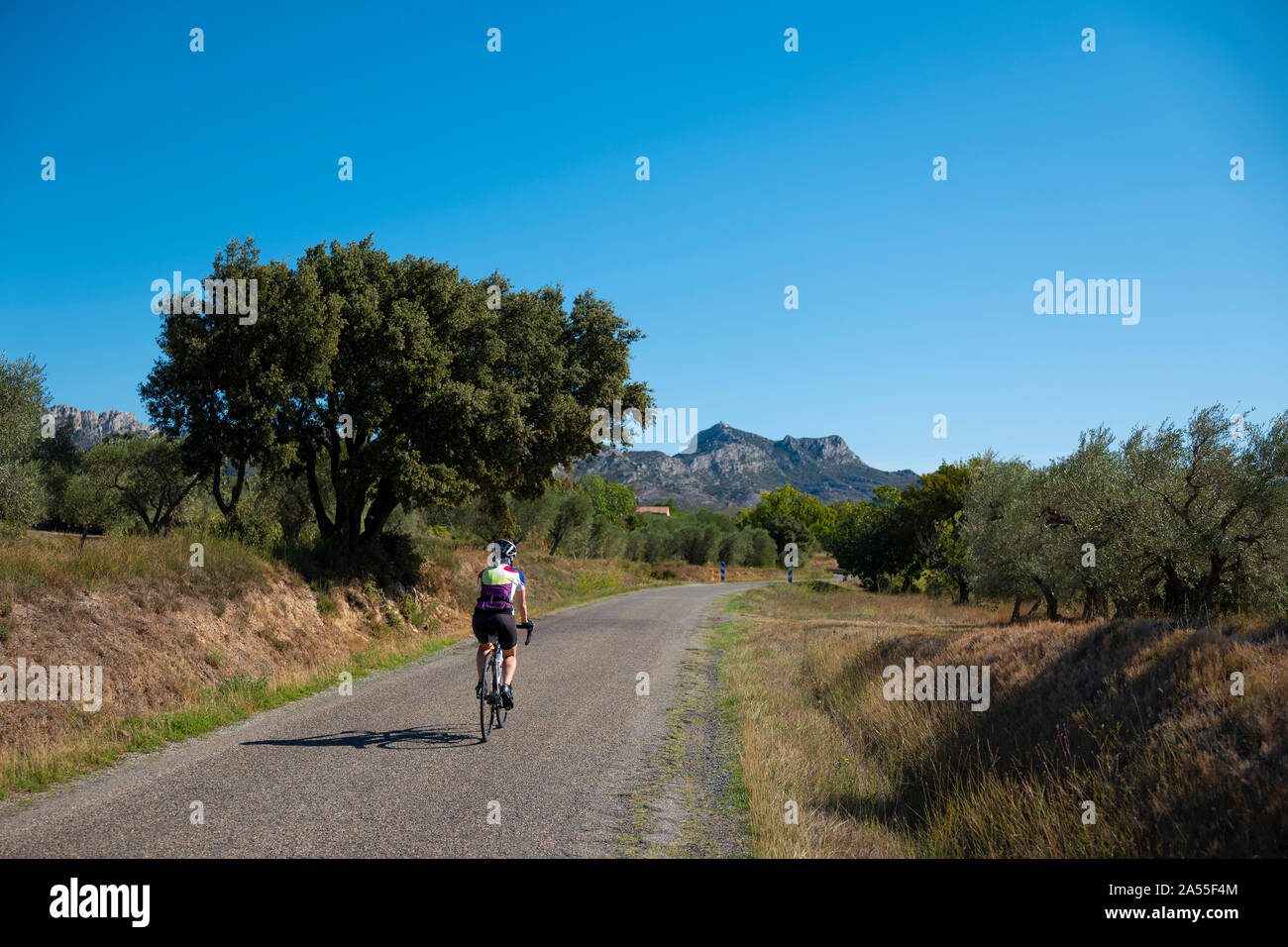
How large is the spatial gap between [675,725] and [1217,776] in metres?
6.36

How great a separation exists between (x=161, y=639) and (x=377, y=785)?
7.48m

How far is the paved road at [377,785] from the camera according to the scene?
5383 millimetres

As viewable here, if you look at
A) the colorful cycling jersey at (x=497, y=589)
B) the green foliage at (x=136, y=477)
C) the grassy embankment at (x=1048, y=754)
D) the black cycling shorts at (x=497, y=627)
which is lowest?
the grassy embankment at (x=1048, y=754)

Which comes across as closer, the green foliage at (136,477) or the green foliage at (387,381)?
the green foliage at (387,381)

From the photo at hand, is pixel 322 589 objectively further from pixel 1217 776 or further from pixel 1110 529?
pixel 1110 529

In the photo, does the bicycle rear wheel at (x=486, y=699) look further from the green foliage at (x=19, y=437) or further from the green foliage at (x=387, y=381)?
the green foliage at (x=19, y=437)

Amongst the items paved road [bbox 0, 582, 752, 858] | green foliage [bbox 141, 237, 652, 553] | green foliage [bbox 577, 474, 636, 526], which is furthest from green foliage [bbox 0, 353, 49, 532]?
green foliage [bbox 577, 474, 636, 526]

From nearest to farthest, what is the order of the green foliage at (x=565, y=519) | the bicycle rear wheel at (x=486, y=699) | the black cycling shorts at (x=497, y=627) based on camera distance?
the bicycle rear wheel at (x=486, y=699) → the black cycling shorts at (x=497, y=627) → the green foliage at (x=565, y=519)

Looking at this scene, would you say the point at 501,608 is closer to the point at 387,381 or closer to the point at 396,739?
the point at 396,739

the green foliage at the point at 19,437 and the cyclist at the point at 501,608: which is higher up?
the green foliage at the point at 19,437

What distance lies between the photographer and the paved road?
5383 millimetres

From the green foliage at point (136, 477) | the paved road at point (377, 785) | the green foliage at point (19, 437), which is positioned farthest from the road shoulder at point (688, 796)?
the green foliage at point (136, 477)
